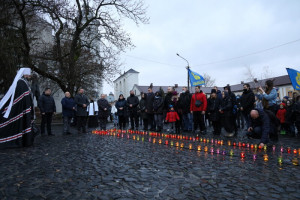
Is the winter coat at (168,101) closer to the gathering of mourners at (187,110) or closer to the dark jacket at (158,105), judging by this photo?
the gathering of mourners at (187,110)

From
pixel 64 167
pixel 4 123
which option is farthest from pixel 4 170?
pixel 4 123

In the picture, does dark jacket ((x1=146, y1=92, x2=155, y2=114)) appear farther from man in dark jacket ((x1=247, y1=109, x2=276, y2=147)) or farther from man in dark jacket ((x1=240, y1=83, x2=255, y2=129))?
man in dark jacket ((x1=247, y1=109, x2=276, y2=147))

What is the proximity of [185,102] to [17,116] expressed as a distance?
688cm

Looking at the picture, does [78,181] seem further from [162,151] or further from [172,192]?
[162,151]

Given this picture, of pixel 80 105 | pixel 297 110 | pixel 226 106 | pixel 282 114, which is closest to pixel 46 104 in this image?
pixel 80 105

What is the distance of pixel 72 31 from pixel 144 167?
1891 cm

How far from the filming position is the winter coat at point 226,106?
9.62 meters

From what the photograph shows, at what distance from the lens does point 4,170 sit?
4.52 metres

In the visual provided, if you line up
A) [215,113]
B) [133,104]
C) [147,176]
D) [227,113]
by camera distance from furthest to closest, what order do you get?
[133,104], [215,113], [227,113], [147,176]

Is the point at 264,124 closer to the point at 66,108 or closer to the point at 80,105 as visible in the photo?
the point at 80,105

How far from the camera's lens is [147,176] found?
13.2 feet

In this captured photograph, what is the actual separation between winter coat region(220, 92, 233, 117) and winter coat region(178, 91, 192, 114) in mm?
1701

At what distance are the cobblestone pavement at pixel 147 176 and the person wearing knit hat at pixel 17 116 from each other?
1386mm

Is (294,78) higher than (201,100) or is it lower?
higher
